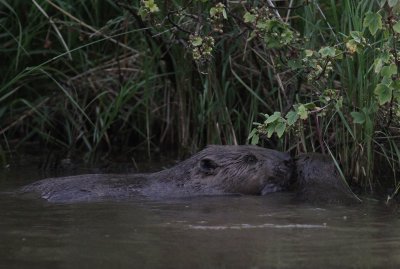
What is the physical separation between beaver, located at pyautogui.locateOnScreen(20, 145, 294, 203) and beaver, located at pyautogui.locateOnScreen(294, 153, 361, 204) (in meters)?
0.14

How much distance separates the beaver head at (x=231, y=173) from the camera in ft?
17.4

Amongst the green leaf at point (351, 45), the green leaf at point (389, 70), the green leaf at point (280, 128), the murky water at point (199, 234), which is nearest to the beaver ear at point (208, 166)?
the murky water at point (199, 234)

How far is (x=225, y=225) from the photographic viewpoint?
13.4 ft

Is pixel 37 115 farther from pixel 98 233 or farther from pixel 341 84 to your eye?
pixel 98 233

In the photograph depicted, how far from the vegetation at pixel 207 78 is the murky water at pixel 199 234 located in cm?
51

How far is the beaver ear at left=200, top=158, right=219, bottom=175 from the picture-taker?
532 cm

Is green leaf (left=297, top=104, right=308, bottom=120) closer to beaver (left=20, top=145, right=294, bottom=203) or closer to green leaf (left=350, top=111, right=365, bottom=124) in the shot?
green leaf (left=350, top=111, right=365, bottom=124)

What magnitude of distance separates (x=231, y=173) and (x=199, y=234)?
1500 mm

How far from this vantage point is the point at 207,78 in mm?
5922

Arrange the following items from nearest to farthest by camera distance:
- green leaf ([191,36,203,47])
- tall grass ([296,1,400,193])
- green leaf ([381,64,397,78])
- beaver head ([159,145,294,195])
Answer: green leaf ([381,64,397,78]), green leaf ([191,36,203,47]), tall grass ([296,1,400,193]), beaver head ([159,145,294,195])

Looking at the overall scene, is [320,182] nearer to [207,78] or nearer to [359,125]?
[359,125]

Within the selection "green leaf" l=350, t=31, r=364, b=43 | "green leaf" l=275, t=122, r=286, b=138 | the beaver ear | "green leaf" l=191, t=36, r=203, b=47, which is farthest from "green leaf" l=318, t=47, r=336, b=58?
the beaver ear

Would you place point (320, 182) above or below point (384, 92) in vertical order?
below

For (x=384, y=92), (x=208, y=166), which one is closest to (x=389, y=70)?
(x=384, y=92)
